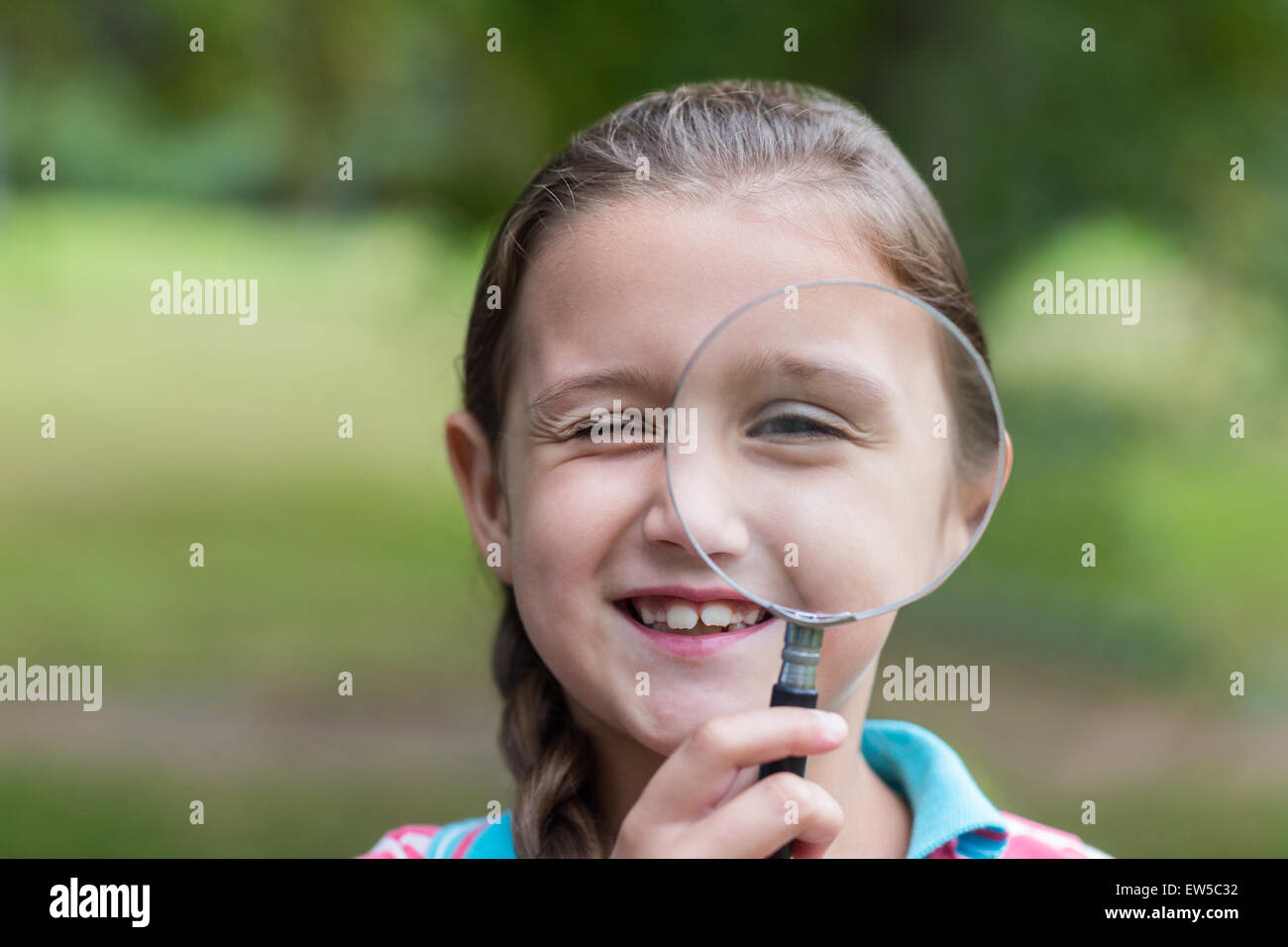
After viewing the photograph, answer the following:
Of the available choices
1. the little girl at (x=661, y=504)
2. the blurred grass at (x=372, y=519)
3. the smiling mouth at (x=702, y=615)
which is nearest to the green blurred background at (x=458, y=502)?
the blurred grass at (x=372, y=519)

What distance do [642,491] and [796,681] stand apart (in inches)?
16.9

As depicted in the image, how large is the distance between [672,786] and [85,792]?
18.9ft

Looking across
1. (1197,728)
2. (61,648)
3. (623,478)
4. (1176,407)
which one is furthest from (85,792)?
(1176,407)

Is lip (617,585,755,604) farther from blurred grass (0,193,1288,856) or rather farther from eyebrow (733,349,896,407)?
blurred grass (0,193,1288,856)

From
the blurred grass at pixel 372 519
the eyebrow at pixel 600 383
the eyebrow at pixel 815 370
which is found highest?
the eyebrow at pixel 815 370

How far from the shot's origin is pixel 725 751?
5.84 feet

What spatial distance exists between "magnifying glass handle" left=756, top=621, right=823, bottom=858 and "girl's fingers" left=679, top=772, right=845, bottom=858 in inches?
0.8

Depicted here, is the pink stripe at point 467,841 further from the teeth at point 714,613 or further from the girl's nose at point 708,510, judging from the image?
the girl's nose at point 708,510

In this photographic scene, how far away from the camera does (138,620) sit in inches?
348

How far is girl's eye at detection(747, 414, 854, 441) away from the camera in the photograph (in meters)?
1.96

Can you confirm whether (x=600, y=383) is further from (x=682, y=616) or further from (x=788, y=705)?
(x=788, y=705)

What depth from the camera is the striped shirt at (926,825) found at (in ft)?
7.92

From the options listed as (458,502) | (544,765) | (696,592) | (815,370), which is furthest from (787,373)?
(458,502)
